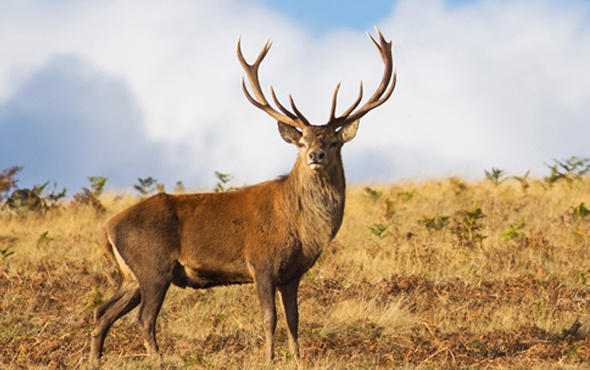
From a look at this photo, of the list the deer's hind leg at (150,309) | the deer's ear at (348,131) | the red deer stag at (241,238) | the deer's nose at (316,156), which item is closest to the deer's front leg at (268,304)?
the red deer stag at (241,238)

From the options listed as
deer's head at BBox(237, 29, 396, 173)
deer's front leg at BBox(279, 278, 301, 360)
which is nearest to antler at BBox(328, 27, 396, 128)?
deer's head at BBox(237, 29, 396, 173)

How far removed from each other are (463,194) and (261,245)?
375 inches

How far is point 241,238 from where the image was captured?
6863 millimetres

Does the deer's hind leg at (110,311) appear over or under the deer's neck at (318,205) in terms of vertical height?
under

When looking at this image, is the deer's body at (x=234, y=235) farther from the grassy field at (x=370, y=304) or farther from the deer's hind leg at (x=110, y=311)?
the grassy field at (x=370, y=304)

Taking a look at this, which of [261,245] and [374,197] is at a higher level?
[374,197]

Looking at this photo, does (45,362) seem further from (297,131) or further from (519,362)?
(519,362)

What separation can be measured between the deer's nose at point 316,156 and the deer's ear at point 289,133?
1.83 feet

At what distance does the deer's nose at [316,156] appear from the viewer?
6.49 m

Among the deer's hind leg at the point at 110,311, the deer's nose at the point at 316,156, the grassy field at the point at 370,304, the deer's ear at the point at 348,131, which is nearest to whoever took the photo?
the deer's nose at the point at 316,156

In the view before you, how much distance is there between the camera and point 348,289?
29.1 feet

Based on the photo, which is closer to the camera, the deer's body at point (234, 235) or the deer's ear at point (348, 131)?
the deer's body at point (234, 235)

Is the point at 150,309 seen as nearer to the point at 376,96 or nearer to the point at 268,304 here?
the point at 268,304

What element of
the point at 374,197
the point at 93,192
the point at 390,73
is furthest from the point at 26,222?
the point at 390,73
